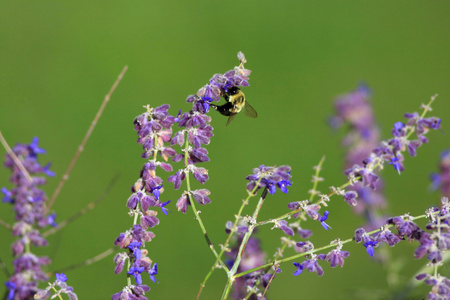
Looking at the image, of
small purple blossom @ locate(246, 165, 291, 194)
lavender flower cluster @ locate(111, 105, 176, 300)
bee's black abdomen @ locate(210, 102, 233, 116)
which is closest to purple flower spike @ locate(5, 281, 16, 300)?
lavender flower cluster @ locate(111, 105, 176, 300)

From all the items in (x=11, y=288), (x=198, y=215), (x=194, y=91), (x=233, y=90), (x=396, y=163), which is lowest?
(x=11, y=288)

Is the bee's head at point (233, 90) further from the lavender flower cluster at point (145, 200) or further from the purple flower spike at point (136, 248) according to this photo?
the purple flower spike at point (136, 248)

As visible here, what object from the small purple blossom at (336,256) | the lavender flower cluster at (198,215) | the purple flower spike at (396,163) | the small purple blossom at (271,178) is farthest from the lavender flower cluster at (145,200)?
→ the purple flower spike at (396,163)

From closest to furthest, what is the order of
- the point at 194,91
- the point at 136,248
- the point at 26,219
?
the point at 136,248 → the point at 26,219 → the point at 194,91

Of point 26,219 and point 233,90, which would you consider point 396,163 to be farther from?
point 26,219

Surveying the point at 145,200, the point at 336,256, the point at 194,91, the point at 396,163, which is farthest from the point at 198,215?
the point at 194,91

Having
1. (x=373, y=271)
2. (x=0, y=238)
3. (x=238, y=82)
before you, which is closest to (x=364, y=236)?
(x=238, y=82)

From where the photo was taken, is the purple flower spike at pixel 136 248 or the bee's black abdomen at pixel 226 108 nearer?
the purple flower spike at pixel 136 248

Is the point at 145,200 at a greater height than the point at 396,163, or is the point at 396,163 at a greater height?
the point at 396,163

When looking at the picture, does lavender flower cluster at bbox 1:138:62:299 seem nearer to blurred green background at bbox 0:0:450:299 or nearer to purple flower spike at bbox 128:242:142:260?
purple flower spike at bbox 128:242:142:260
